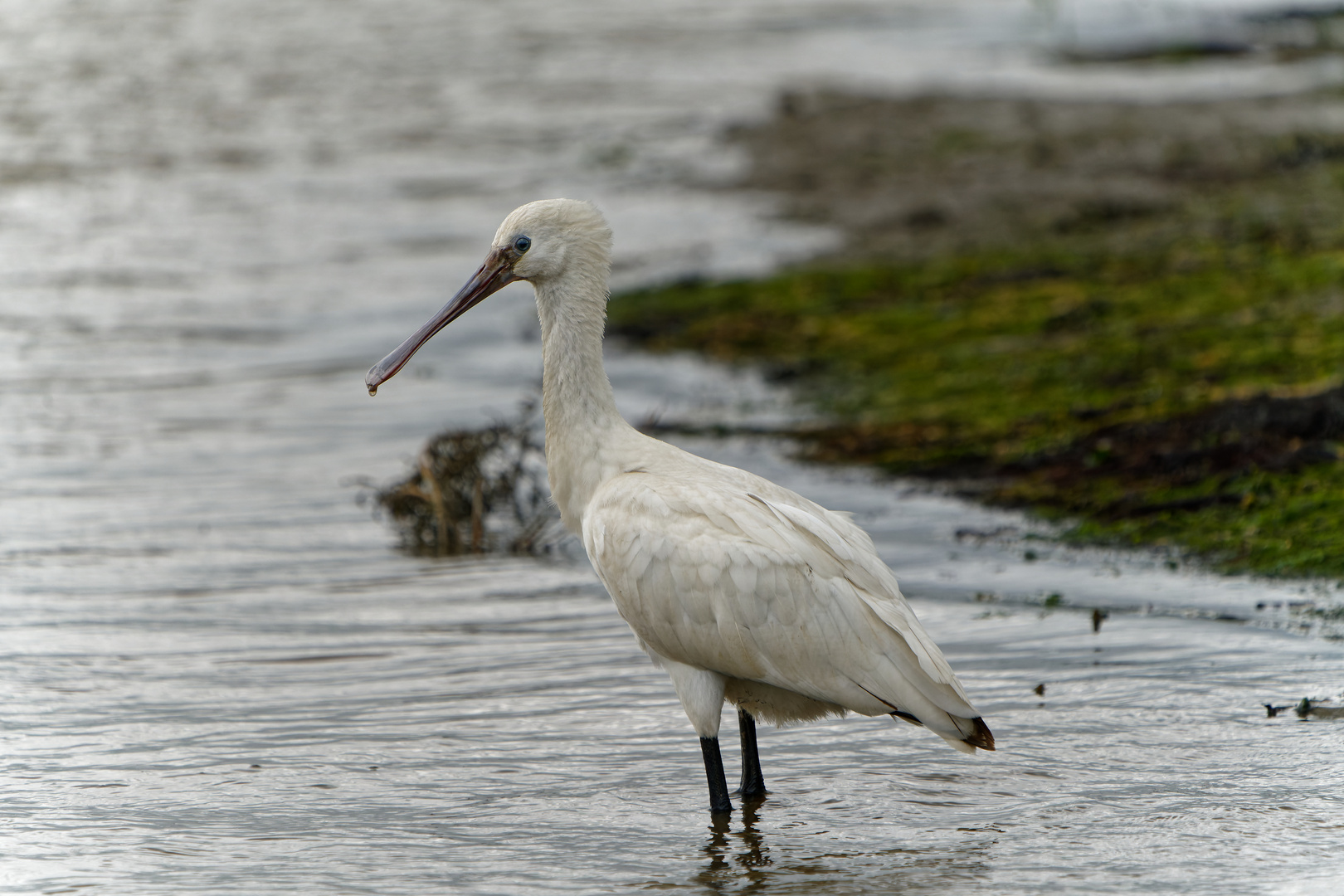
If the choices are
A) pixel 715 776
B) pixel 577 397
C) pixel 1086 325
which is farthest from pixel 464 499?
pixel 1086 325

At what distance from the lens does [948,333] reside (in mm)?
13367

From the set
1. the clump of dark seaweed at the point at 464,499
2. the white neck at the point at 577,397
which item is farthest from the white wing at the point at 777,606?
the clump of dark seaweed at the point at 464,499

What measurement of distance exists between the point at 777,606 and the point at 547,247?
1.74m

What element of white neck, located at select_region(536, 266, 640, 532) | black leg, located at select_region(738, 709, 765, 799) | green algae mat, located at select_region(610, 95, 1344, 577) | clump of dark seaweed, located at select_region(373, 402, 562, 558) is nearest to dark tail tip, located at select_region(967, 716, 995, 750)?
black leg, located at select_region(738, 709, 765, 799)

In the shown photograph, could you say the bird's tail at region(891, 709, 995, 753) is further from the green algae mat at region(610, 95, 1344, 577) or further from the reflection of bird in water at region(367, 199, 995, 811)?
the green algae mat at region(610, 95, 1344, 577)

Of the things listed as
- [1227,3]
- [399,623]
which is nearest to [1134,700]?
[399,623]

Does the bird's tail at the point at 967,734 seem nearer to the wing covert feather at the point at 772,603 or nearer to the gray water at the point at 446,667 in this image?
the wing covert feather at the point at 772,603

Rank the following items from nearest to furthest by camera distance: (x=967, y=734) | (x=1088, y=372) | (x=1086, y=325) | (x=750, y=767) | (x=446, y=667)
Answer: (x=967, y=734), (x=750, y=767), (x=446, y=667), (x=1088, y=372), (x=1086, y=325)

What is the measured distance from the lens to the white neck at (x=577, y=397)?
6.45 meters

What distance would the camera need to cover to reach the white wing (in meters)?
5.85

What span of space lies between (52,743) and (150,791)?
2.33 ft

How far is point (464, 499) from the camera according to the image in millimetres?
9680

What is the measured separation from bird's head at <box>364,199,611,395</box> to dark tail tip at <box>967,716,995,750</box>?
2270mm

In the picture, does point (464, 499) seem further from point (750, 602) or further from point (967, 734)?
point (967, 734)
